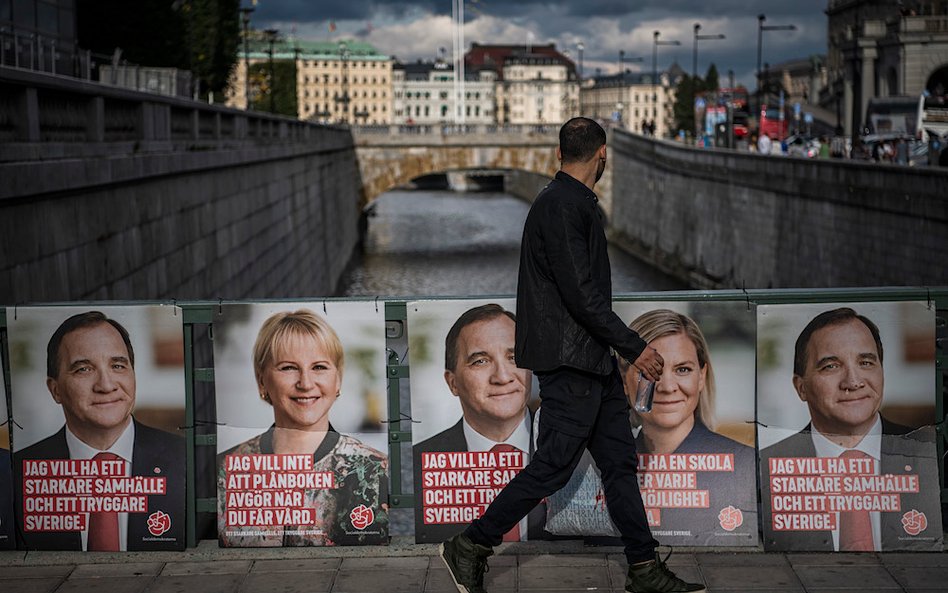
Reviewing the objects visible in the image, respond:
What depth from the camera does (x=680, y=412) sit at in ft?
22.9

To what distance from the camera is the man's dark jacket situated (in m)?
5.91

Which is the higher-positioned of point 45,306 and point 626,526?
point 45,306

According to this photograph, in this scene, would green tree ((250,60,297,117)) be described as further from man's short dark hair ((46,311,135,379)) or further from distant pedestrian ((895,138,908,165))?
man's short dark hair ((46,311,135,379))

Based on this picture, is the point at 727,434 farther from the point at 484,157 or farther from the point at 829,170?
the point at 484,157

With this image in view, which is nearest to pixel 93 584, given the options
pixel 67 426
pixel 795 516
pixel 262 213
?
pixel 67 426

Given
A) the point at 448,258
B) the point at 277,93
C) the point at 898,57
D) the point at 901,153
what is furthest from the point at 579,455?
the point at 277,93

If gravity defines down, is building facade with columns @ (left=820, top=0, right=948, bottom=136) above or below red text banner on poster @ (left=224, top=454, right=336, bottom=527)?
above

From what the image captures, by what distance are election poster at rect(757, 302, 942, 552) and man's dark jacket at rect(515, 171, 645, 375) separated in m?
1.27

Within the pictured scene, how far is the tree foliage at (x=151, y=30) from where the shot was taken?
4131 cm

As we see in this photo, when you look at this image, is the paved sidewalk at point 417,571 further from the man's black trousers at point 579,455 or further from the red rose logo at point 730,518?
the man's black trousers at point 579,455

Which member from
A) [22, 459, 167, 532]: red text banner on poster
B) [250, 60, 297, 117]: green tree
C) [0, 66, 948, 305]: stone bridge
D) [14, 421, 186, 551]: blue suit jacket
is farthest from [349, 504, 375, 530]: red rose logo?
[250, 60, 297, 117]: green tree

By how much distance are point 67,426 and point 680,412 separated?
293 centimetres

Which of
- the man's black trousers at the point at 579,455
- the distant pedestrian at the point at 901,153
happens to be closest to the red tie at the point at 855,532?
the man's black trousers at the point at 579,455

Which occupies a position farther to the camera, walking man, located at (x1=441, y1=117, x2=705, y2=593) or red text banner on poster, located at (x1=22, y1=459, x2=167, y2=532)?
red text banner on poster, located at (x1=22, y1=459, x2=167, y2=532)
